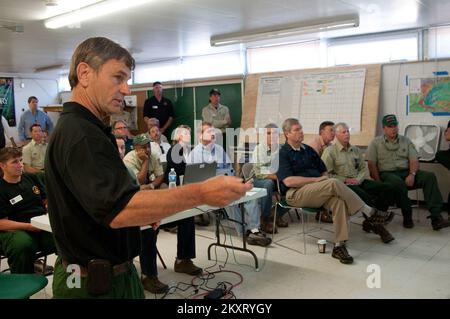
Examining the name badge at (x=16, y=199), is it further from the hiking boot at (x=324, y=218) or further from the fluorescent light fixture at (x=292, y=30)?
the fluorescent light fixture at (x=292, y=30)

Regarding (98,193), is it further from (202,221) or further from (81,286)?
(202,221)

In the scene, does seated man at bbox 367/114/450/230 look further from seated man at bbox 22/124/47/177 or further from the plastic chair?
seated man at bbox 22/124/47/177

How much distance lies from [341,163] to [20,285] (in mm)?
3695

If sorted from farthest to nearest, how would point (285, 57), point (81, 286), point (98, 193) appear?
1. point (285, 57)
2. point (81, 286)
3. point (98, 193)

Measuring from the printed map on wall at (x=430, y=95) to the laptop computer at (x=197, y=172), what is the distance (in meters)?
3.70

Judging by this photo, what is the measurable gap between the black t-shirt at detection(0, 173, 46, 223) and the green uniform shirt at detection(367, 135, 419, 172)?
12.9ft

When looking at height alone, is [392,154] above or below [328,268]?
above

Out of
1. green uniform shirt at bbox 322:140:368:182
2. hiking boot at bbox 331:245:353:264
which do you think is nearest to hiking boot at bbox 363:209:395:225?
green uniform shirt at bbox 322:140:368:182

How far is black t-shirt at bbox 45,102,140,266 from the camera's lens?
39.6 inches

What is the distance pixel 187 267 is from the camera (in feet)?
12.7

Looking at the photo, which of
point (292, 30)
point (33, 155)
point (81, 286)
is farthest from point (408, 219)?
point (33, 155)

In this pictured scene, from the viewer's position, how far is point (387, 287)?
3414 mm

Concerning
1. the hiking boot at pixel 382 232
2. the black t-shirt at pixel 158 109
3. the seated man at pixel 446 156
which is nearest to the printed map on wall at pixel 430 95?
the seated man at pixel 446 156

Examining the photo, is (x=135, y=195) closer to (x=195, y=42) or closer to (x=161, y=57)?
(x=195, y=42)
